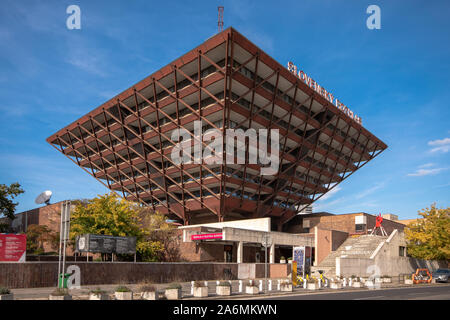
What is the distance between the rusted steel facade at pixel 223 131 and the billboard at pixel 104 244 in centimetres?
2356

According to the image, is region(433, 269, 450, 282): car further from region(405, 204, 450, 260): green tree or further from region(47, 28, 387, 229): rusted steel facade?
region(47, 28, 387, 229): rusted steel facade

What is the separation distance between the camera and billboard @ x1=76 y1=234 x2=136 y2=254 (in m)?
32.4

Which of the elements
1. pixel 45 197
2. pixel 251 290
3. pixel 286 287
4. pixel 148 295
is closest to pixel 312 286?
pixel 286 287

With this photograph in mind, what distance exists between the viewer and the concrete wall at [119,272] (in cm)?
2580

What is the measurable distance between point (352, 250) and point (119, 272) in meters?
36.4

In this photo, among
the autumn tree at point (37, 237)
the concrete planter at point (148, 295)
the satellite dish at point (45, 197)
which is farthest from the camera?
the satellite dish at point (45, 197)

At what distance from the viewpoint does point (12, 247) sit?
102ft

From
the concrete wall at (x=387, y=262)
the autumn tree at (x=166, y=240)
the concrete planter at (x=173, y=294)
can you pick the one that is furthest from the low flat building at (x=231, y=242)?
the concrete planter at (x=173, y=294)

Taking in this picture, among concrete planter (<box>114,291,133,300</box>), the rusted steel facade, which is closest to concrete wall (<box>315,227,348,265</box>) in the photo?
the rusted steel facade

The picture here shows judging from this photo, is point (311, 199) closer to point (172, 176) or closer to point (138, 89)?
point (172, 176)

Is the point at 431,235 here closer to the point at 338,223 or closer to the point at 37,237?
the point at 338,223

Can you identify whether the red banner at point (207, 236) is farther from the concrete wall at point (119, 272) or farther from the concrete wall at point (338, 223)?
the concrete wall at point (338, 223)

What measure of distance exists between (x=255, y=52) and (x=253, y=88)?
5.20 meters
